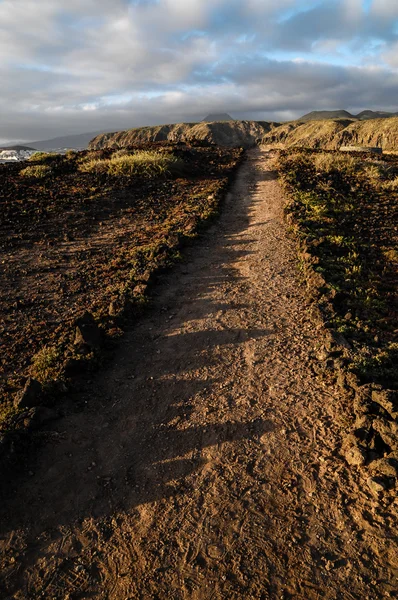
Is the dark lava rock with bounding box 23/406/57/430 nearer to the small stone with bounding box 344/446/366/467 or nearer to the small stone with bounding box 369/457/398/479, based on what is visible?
the small stone with bounding box 344/446/366/467

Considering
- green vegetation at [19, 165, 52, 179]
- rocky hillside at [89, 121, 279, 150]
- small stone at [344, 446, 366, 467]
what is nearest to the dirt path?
small stone at [344, 446, 366, 467]

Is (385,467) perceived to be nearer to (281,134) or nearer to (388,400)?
(388,400)

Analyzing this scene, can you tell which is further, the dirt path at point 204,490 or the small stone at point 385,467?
the small stone at point 385,467

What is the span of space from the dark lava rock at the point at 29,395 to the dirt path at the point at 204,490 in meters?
0.60

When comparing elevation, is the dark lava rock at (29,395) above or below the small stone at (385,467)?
above

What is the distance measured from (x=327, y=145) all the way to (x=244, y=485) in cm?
8864

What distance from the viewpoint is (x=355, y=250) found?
11.1 m

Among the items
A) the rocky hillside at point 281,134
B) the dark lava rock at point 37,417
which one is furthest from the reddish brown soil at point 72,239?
the rocky hillside at point 281,134

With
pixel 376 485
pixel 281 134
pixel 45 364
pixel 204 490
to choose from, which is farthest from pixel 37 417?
pixel 281 134

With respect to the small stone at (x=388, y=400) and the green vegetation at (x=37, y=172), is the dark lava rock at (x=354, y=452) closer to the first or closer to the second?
the small stone at (x=388, y=400)

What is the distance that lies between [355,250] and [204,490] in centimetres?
917

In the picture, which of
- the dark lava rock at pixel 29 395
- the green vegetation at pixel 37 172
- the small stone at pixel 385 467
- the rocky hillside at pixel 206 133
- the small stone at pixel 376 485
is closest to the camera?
the small stone at pixel 376 485

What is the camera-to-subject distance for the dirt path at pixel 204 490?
333 cm

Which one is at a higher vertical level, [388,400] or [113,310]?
[113,310]
